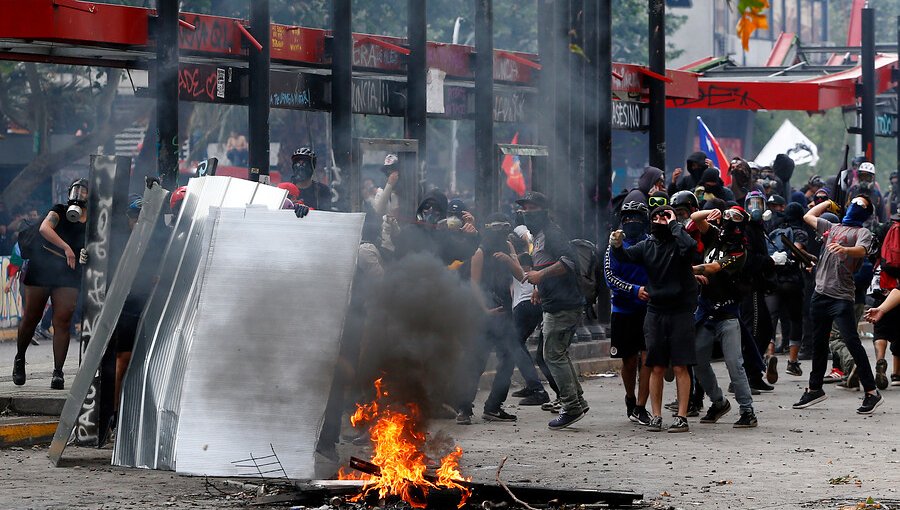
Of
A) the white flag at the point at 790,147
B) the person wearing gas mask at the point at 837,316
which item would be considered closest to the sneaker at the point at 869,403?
the person wearing gas mask at the point at 837,316

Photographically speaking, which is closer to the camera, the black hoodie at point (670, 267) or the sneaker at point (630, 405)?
the black hoodie at point (670, 267)

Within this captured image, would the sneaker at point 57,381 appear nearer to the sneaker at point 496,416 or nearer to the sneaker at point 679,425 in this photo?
the sneaker at point 496,416

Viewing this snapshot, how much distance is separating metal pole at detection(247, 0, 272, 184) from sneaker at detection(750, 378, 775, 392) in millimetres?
4478

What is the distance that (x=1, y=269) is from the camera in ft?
60.1

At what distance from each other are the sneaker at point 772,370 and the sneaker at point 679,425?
293cm

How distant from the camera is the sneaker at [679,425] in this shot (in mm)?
10242

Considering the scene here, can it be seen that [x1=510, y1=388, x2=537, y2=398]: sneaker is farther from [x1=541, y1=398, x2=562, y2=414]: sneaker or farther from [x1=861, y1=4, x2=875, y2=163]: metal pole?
[x1=861, y1=4, x2=875, y2=163]: metal pole

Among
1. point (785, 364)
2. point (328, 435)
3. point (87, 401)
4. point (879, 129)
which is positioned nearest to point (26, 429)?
point (87, 401)

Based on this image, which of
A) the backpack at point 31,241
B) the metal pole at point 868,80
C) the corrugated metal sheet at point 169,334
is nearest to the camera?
the corrugated metal sheet at point 169,334

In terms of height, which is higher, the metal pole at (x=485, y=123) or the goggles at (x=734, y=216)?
the metal pole at (x=485, y=123)

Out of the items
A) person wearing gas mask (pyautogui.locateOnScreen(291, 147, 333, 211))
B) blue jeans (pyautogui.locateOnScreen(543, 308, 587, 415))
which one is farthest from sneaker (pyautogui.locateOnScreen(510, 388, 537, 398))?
person wearing gas mask (pyautogui.locateOnScreen(291, 147, 333, 211))

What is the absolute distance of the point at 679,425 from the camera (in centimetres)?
1027

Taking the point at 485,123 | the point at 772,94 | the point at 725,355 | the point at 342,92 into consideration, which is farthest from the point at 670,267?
the point at 772,94

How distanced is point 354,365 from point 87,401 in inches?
74.9
